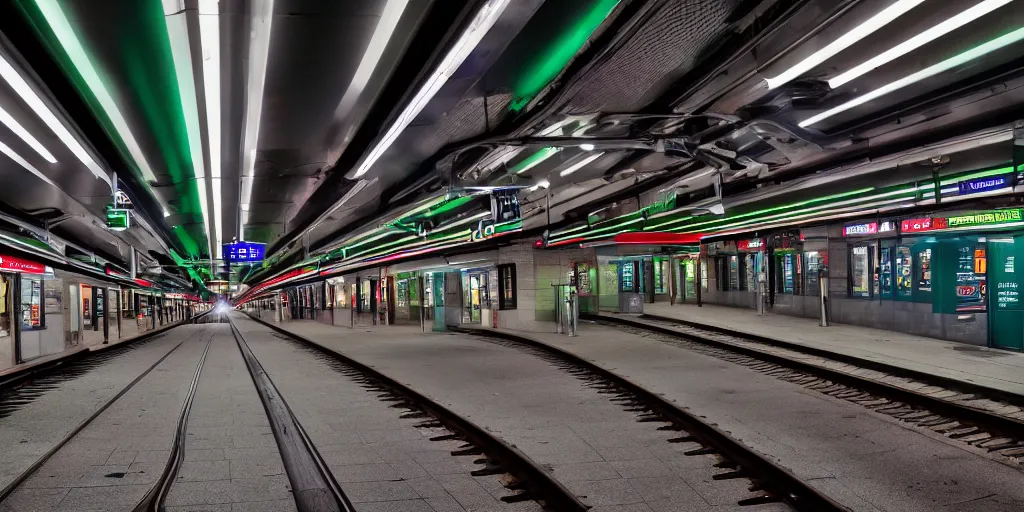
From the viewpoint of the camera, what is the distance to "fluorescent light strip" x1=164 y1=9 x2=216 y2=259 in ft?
14.0

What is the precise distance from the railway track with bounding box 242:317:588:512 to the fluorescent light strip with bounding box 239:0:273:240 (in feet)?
12.3

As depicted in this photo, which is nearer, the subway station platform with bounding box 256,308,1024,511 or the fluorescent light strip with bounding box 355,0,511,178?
the fluorescent light strip with bounding box 355,0,511,178

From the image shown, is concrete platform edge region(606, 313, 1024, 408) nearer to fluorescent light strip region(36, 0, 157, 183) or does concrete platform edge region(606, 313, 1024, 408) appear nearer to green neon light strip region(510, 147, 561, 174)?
green neon light strip region(510, 147, 561, 174)

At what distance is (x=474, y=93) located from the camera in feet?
20.1

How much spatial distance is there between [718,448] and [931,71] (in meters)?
3.96

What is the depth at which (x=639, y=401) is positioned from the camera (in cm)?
984

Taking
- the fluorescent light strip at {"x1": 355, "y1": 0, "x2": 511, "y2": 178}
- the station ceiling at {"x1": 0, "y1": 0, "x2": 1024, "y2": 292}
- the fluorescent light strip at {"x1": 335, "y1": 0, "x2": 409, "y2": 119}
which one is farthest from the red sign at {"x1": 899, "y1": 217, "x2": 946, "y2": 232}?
the fluorescent light strip at {"x1": 335, "y1": 0, "x2": 409, "y2": 119}

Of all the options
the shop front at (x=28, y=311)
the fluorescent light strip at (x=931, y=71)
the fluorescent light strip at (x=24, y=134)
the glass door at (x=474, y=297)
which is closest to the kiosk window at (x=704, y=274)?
the glass door at (x=474, y=297)

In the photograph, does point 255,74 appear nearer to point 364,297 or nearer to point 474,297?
point 474,297

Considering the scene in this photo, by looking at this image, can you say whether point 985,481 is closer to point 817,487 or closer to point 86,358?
point 817,487

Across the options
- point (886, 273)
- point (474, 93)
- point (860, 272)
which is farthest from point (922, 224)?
point (474, 93)

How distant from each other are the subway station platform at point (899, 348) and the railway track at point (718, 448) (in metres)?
4.39

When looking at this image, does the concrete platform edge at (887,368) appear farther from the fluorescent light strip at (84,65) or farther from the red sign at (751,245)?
the fluorescent light strip at (84,65)

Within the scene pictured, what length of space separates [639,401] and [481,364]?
5544 mm
